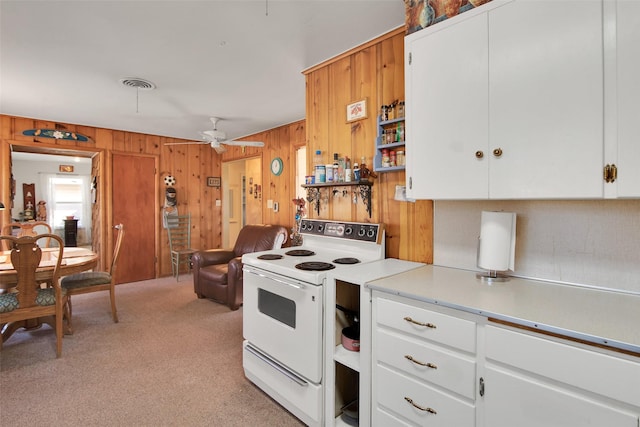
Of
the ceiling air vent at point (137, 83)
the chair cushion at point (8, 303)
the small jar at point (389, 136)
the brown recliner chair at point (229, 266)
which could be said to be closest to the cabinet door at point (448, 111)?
the small jar at point (389, 136)

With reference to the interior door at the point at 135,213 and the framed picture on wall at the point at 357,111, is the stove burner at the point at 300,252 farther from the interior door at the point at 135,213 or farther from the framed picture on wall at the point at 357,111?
the interior door at the point at 135,213

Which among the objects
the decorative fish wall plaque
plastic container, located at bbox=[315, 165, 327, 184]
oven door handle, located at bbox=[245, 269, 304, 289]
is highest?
the decorative fish wall plaque

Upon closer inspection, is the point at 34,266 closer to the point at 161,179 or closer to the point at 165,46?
the point at 165,46

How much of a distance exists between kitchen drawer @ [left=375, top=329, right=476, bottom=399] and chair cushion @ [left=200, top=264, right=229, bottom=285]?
8.86 feet

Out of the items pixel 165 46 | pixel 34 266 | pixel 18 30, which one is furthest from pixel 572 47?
pixel 34 266

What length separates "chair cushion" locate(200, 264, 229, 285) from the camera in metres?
3.77

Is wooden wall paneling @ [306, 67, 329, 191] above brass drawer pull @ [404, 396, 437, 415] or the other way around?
above

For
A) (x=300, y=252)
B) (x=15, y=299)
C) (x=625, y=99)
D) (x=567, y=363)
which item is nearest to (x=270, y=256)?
(x=300, y=252)

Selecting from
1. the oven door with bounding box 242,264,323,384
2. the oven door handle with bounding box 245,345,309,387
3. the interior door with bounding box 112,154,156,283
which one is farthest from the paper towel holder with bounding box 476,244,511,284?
the interior door with bounding box 112,154,156,283

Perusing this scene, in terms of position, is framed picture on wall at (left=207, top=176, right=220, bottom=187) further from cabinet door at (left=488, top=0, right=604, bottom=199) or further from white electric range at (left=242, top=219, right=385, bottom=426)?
cabinet door at (left=488, top=0, right=604, bottom=199)

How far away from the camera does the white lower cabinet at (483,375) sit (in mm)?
917

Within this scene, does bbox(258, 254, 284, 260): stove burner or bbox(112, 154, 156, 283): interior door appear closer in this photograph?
bbox(258, 254, 284, 260): stove burner

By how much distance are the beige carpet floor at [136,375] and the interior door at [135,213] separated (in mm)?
1438

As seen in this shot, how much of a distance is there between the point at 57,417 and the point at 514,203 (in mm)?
2850
